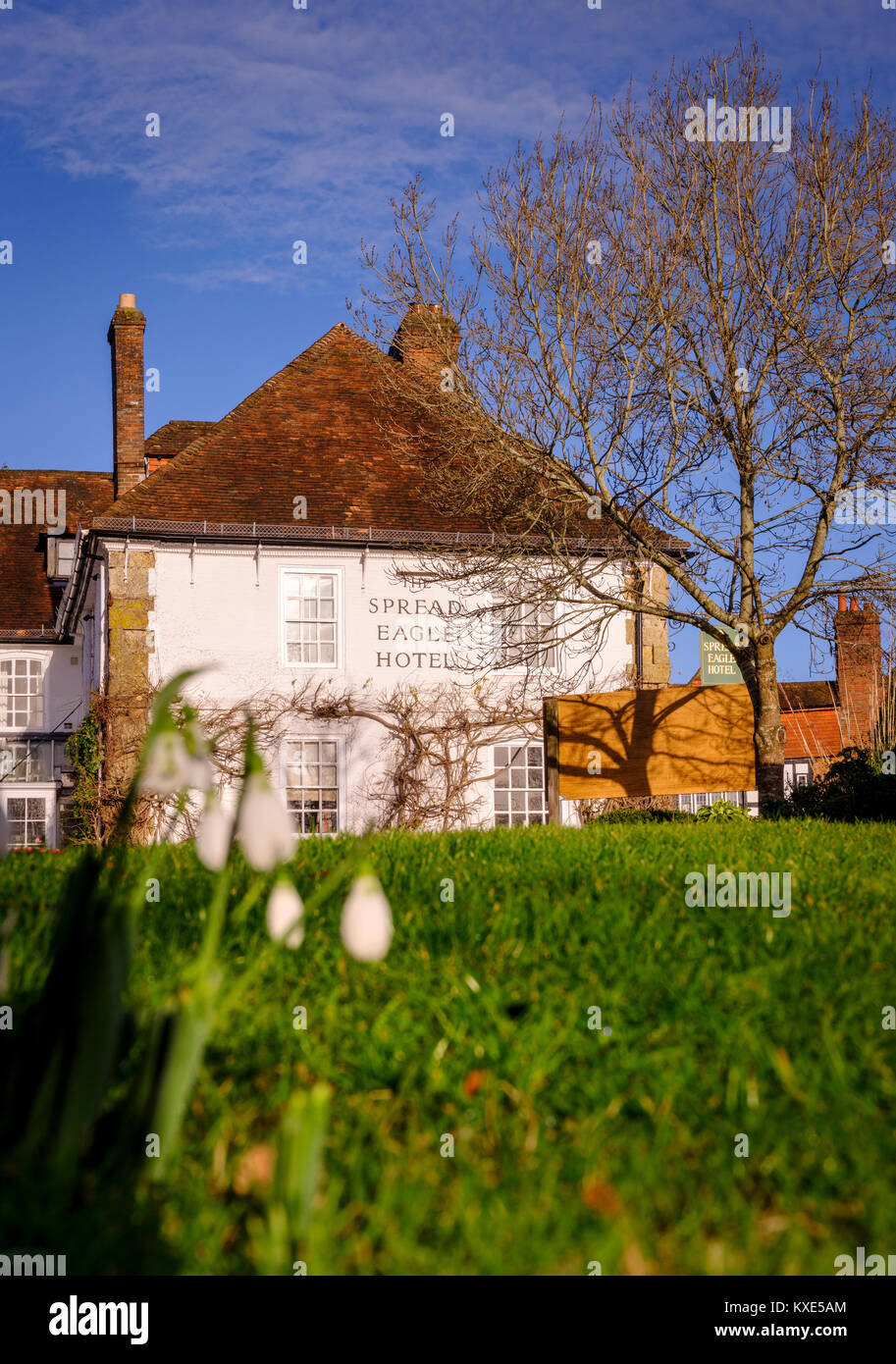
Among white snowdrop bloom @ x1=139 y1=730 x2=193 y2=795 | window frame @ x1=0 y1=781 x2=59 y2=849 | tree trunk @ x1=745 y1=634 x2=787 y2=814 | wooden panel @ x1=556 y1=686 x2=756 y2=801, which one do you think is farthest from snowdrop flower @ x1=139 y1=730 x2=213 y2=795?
window frame @ x1=0 y1=781 x2=59 y2=849

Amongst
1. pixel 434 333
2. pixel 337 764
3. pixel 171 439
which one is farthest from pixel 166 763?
pixel 171 439

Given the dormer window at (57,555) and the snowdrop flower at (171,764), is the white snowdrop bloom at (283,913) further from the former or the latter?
the dormer window at (57,555)

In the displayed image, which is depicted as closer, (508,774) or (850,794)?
(850,794)

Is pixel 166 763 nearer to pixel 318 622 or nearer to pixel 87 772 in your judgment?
pixel 318 622

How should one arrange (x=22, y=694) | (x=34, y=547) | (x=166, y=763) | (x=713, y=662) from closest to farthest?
(x=166, y=763), (x=713, y=662), (x=22, y=694), (x=34, y=547)

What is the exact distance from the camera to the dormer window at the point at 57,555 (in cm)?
3127

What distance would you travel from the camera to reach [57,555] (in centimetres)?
3133

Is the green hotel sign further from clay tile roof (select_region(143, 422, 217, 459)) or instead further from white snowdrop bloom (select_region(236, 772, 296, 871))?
white snowdrop bloom (select_region(236, 772, 296, 871))

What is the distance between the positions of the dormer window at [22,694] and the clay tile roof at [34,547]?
3.11 feet

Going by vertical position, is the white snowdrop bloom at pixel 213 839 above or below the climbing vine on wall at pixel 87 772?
below

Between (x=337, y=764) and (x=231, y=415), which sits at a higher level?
(x=231, y=415)

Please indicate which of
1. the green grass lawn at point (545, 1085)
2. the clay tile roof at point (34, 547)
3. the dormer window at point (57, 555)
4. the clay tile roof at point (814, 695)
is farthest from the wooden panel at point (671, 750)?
the clay tile roof at point (814, 695)

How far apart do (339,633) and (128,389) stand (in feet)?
24.8

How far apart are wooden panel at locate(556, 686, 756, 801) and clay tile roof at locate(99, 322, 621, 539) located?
15.6 ft
